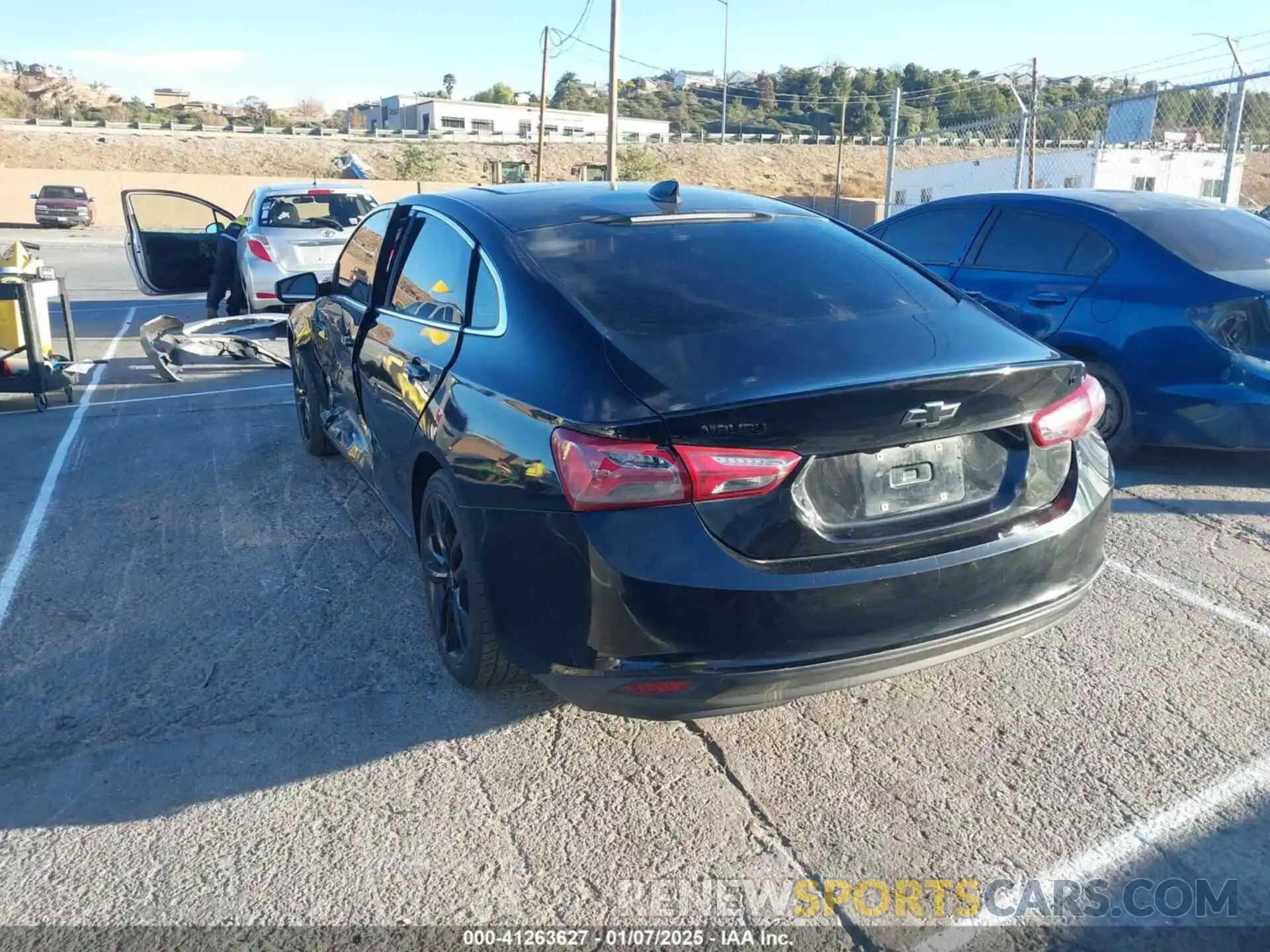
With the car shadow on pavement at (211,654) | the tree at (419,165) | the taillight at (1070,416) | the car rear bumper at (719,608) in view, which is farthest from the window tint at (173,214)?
the tree at (419,165)

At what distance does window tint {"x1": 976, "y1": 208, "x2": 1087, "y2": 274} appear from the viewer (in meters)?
6.30

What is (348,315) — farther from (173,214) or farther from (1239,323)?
(173,214)

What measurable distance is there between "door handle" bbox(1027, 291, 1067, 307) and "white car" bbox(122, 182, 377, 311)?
7.26m

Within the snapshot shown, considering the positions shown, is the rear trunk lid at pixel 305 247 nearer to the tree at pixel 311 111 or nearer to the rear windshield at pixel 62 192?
the rear windshield at pixel 62 192

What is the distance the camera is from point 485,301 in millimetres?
3453

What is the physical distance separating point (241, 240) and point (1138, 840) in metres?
10.8

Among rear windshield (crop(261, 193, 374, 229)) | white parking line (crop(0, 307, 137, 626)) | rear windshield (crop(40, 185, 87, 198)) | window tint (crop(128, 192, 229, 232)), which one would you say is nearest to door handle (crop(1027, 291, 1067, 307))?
white parking line (crop(0, 307, 137, 626))

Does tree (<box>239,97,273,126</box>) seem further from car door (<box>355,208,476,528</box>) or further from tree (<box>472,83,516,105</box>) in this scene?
car door (<box>355,208,476,528</box>)

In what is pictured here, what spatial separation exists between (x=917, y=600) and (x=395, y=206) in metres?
3.09

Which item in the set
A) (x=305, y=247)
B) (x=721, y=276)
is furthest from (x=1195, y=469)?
(x=305, y=247)

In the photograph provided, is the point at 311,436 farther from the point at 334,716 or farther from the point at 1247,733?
the point at 1247,733

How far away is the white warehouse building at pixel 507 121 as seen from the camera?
105812mm

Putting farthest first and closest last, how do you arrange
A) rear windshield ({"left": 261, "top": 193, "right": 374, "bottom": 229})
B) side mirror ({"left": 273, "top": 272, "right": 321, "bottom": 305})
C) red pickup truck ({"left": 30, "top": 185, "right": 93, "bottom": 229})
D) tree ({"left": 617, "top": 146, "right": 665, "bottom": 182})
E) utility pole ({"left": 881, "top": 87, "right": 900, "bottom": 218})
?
tree ({"left": 617, "top": 146, "right": 665, "bottom": 182})
red pickup truck ({"left": 30, "top": 185, "right": 93, "bottom": 229})
utility pole ({"left": 881, "top": 87, "right": 900, "bottom": 218})
rear windshield ({"left": 261, "top": 193, "right": 374, "bottom": 229})
side mirror ({"left": 273, "top": 272, "right": 321, "bottom": 305})

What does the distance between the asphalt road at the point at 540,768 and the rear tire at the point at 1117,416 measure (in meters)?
1.24
